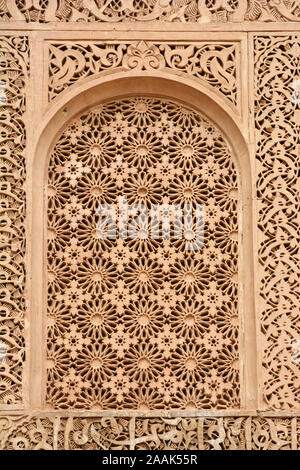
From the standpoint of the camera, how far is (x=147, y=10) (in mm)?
9695

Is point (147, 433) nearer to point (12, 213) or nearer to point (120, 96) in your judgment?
point (12, 213)

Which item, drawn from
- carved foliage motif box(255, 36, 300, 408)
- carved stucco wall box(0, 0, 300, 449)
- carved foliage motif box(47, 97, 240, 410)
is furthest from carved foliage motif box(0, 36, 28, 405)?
carved foliage motif box(255, 36, 300, 408)

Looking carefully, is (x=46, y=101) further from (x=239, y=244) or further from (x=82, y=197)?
(x=239, y=244)

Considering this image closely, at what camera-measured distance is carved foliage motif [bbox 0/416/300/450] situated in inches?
352

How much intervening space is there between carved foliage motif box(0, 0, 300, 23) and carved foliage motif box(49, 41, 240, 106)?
8.8 inches

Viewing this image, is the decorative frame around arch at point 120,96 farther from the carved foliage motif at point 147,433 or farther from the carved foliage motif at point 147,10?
the carved foliage motif at point 147,10

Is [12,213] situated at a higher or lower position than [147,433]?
higher

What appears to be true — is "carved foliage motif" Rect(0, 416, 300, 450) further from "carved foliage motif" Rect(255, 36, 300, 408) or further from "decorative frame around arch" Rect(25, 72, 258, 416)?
"carved foliage motif" Rect(255, 36, 300, 408)

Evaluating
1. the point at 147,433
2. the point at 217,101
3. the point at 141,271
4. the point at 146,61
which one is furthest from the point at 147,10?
the point at 147,433

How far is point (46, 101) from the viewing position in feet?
31.2

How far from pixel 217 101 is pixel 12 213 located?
1780 mm

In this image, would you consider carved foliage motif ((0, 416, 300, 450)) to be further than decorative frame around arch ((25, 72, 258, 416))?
No

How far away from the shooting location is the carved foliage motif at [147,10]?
381 inches
